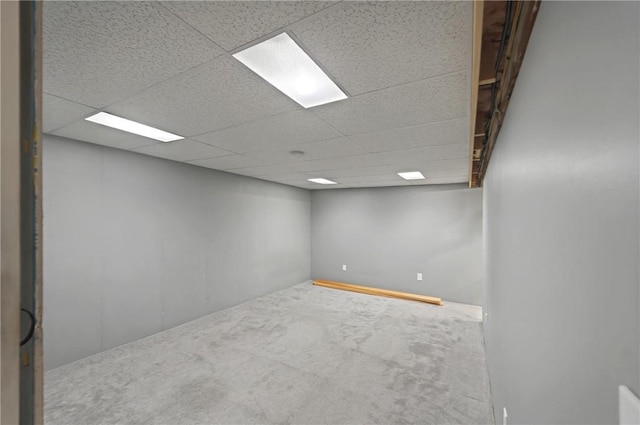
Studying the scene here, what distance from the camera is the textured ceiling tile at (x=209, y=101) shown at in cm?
141

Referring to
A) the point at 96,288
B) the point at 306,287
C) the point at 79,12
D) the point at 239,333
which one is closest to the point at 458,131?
the point at 79,12

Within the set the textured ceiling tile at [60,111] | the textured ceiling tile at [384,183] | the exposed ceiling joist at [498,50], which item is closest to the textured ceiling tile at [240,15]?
the exposed ceiling joist at [498,50]

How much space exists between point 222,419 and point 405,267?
4.15m

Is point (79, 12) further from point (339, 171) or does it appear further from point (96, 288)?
point (339, 171)

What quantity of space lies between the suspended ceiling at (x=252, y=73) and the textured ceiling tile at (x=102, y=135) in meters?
0.02

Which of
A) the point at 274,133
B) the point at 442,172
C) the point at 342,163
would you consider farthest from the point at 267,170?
the point at 442,172

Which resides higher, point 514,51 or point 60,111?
point 60,111

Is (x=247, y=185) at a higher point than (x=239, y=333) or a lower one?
higher

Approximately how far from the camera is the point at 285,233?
224 inches

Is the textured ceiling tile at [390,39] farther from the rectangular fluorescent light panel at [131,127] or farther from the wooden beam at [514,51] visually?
the rectangular fluorescent light panel at [131,127]

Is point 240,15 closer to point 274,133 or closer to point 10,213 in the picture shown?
point 10,213

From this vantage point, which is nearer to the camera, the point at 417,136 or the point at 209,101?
the point at 209,101

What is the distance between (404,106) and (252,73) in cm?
101

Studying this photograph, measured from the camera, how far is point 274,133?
2307 millimetres
